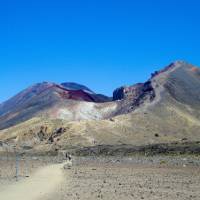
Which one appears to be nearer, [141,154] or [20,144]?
[141,154]

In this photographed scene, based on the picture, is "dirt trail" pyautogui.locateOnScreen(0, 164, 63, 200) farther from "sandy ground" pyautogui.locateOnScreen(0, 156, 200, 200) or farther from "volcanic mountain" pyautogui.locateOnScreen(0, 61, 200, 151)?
"volcanic mountain" pyautogui.locateOnScreen(0, 61, 200, 151)

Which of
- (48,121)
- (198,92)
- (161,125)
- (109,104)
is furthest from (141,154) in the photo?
(109,104)

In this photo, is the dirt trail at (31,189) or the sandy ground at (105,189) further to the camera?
the sandy ground at (105,189)

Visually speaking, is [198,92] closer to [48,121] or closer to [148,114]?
[148,114]

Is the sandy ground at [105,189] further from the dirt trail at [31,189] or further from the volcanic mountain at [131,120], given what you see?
the volcanic mountain at [131,120]

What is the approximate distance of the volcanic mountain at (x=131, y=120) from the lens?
4508 inches

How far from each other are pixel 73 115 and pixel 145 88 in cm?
2201

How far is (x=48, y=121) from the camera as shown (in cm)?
13200

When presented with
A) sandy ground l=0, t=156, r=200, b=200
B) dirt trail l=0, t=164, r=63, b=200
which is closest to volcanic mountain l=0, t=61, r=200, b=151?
sandy ground l=0, t=156, r=200, b=200

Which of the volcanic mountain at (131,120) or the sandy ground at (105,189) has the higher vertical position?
the volcanic mountain at (131,120)

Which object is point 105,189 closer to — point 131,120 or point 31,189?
point 31,189

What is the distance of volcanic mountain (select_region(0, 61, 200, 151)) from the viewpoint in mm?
114500

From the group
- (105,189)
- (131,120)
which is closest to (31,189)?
(105,189)

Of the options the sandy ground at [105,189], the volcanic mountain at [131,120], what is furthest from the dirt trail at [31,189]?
the volcanic mountain at [131,120]
